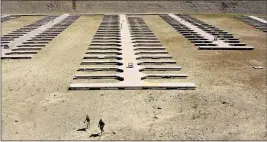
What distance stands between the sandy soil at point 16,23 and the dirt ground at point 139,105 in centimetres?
1785

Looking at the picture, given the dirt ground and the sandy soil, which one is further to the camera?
the sandy soil

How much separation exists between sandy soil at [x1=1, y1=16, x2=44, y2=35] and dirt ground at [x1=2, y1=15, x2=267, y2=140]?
17.9m

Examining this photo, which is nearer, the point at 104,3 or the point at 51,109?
the point at 51,109

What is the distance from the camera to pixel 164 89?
22906 mm

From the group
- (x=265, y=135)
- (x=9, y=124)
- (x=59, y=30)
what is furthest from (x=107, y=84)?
(x=59, y=30)

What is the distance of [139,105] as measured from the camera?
20.2 m

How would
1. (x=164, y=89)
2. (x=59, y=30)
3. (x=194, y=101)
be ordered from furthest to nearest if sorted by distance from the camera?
(x=59, y=30), (x=164, y=89), (x=194, y=101)

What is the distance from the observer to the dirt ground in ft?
55.8

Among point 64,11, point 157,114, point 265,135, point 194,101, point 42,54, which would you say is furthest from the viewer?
point 64,11

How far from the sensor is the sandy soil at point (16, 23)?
152 ft

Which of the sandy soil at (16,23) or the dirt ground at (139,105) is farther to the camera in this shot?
the sandy soil at (16,23)

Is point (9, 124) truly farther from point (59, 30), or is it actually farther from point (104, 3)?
point (104, 3)

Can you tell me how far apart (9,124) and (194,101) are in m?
10.9

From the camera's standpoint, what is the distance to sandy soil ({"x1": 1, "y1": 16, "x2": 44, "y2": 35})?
1819 inches
